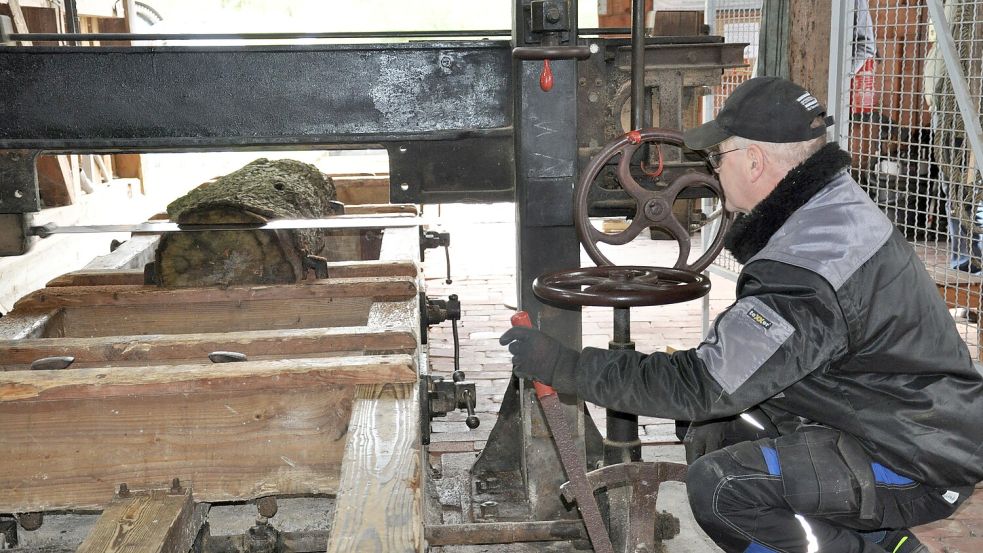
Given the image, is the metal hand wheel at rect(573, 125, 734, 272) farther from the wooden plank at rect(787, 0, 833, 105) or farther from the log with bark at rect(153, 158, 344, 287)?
the wooden plank at rect(787, 0, 833, 105)

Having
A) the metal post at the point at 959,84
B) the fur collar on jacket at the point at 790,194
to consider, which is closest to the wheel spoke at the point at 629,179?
the fur collar on jacket at the point at 790,194

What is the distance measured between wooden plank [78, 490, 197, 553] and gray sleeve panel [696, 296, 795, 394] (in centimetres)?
118

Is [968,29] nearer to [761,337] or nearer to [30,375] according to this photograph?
[761,337]

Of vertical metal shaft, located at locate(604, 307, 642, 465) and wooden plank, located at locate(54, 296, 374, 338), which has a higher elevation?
wooden plank, located at locate(54, 296, 374, 338)

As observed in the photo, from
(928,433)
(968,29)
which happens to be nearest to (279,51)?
(928,433)

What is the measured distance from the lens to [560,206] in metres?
3.00

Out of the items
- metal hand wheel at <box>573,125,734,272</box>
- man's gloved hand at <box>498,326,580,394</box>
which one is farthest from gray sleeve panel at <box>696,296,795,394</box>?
metal hand wheel at <box>573,125,734,272</box>

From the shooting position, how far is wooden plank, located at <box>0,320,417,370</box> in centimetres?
252

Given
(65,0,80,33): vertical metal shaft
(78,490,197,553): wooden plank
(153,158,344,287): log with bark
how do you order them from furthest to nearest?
(65,0,80,33): vertical metal shaft < (153,158,344,287): log with bark < (78,490,197,553): wooden plank

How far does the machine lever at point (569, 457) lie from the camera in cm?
219

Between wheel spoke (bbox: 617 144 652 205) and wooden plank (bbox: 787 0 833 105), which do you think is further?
wooden plank (bbox: 787 0 833 105)

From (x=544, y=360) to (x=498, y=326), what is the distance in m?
4.19

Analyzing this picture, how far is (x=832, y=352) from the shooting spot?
198 cm

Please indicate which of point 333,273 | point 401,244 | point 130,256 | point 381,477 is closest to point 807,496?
point 381,477
